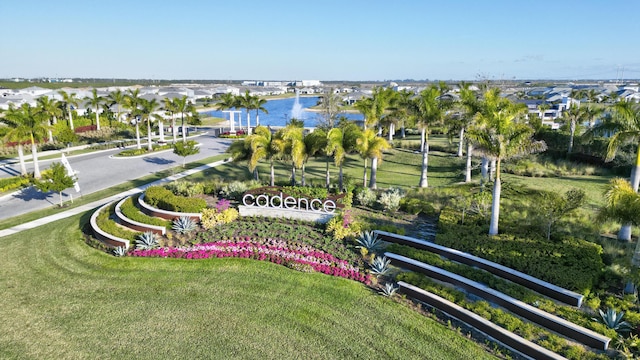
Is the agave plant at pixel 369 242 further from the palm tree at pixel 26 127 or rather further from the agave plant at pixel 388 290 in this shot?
the palm tree at pixel 26 127

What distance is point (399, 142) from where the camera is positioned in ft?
137

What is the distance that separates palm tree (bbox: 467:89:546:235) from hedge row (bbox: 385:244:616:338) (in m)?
2.72

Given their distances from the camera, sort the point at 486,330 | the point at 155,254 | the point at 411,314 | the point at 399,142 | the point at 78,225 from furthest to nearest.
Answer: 1. the point at 399,142
2. the point at 78,225
3. the point at 155,254
4. the point at 411,314
5. the point at 486,330

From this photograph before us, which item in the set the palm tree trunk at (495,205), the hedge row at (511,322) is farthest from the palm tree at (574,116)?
the hedge row at (511,322)

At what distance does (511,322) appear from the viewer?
33.9ft

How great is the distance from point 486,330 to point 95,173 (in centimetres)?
3076

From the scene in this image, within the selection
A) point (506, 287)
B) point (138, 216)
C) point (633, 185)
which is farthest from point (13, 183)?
point (633, 185)

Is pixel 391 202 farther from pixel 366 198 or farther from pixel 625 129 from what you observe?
pixel 625 129

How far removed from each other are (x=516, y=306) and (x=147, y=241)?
13.9m

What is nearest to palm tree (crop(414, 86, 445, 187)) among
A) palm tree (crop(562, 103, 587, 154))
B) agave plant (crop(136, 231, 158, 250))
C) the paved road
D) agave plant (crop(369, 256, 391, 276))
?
agave plant (crop(369, 256, 391, 276))

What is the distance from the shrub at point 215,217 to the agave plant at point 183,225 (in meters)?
0.52

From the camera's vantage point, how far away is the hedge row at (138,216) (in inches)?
703

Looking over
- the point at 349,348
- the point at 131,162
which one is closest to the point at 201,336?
the point at 349,348

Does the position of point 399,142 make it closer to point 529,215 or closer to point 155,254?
point 529,215
